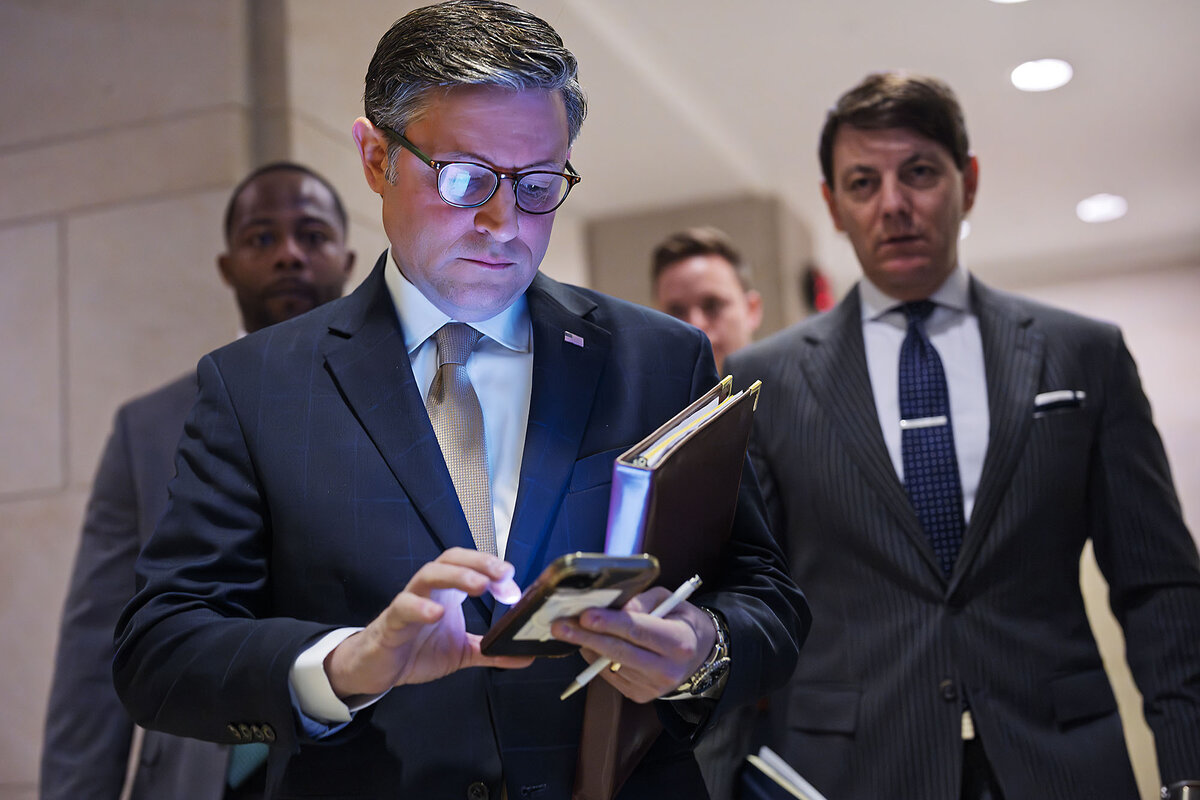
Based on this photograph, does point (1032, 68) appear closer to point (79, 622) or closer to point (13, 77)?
point (13, 77)

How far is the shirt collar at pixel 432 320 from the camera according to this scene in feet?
4.61

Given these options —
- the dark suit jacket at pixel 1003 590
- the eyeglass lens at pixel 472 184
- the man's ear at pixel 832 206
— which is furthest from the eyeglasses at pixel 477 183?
the man's ear at pixel 832 206

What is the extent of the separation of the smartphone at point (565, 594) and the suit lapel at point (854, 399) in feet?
3.94

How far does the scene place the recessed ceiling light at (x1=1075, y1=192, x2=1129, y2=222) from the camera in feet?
22.1

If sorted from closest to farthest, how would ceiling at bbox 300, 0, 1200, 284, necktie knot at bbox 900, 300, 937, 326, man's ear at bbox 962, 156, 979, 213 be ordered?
necktie knot at bbox 900, 300, 937, 326 < man's ear at bbox 962, 156, 979, 213 < ceiling at bbox 300, 0, 1200, 284

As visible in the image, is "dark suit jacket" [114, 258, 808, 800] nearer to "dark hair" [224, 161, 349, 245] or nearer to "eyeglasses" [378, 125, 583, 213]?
"eyeglasses" [378, 125, 583, 213]

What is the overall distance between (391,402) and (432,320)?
117mm

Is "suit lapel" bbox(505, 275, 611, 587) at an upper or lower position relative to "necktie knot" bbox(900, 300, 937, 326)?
lower

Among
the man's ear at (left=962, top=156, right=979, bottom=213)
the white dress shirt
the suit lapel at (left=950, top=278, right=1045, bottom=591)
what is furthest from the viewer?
the man's ear at (left=962, top=156, right=979, bottom=213)

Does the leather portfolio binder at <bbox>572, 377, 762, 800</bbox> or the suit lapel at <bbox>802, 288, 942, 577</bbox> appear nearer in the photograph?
the leather portfolio binder at <bbox>572, 377, 762, 800</bbox>

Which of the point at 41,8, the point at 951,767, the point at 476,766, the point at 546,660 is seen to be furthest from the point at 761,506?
the point at 41,8

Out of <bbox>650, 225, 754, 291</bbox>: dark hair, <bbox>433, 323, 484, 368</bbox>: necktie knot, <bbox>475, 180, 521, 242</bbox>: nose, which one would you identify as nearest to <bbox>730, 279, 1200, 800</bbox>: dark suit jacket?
<bbox>433, 323, 484, 368</bbox>: necktie knot

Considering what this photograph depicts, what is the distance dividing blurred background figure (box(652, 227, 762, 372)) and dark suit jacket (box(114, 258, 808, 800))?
7.89 ft

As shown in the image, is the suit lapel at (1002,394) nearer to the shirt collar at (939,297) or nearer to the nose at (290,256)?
the shirt collar at (939,297)
